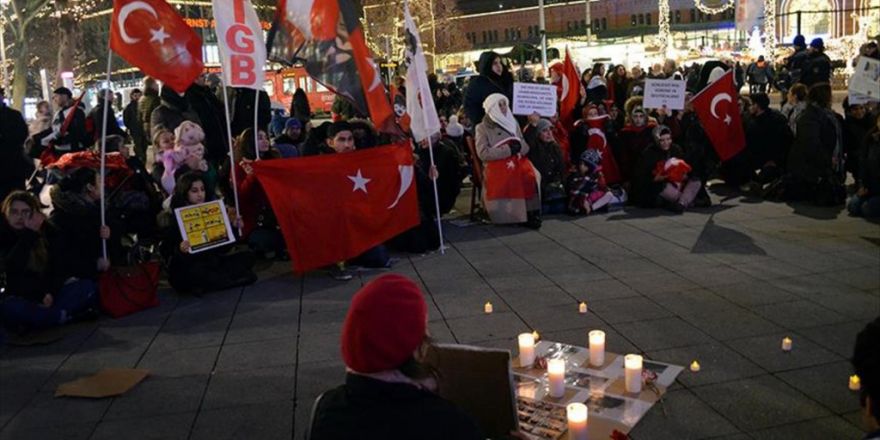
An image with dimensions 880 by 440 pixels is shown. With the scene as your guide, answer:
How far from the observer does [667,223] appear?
9.87m

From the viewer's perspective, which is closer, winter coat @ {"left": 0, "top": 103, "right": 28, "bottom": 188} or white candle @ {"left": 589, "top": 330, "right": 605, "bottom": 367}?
white candle @ {"left": 589, "top": 330, "right": 605, "bottom": 367}

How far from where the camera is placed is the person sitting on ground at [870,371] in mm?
2494

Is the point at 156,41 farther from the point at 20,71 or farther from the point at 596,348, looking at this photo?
the point at 20,71

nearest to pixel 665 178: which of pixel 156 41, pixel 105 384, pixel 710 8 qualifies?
pixel 156 41

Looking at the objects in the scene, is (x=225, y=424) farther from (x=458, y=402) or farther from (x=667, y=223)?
(x=667, y=223)

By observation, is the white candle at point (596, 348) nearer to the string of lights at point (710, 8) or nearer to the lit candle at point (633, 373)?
the lit candle at point (633, 373)

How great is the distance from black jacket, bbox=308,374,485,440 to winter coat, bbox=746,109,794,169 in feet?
34.3

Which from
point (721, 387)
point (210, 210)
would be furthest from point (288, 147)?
point (721, 387)

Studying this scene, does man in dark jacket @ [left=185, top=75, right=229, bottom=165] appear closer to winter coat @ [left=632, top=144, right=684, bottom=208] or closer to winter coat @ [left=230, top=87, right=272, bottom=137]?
winter coat @ [left=230, top=87, right=272, bottom=137]

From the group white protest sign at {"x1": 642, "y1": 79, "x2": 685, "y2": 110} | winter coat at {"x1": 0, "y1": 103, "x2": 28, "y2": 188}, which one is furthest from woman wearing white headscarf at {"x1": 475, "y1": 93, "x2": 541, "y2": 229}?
winter coat at {"x1": 0, "y1": 103, "x2": 28, "y2": 188}

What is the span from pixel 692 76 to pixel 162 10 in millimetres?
12462

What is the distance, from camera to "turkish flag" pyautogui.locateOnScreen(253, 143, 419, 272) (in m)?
7.82

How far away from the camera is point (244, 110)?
1176cm

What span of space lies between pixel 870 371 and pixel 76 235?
665 cm
